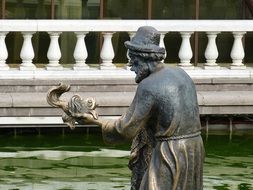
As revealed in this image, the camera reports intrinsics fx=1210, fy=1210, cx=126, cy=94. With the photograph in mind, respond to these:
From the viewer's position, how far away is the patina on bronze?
814 centimetres

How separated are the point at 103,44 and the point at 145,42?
8.25 meters

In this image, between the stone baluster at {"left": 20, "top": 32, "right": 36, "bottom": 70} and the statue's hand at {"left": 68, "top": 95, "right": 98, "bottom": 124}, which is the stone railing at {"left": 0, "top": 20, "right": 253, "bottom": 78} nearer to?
the stone baluster at {"left": 20, "top": 32, "right": 36, "bottom": 70}

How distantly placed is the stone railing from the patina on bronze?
7.74 m

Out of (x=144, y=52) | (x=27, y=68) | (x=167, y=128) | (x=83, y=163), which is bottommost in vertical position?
(x=83, y=163)

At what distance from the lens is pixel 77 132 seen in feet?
54.5

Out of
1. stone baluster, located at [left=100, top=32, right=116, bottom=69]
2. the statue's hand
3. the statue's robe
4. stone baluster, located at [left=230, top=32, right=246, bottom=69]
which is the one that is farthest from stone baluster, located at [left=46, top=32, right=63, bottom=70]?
the statue's robe

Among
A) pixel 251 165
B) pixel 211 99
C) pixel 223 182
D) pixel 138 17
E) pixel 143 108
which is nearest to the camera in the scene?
pixel 143 108

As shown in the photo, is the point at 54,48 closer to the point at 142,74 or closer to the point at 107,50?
the point at 107,50

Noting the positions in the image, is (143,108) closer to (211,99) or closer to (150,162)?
(150,162)

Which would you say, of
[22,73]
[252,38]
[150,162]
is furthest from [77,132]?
[150,162]

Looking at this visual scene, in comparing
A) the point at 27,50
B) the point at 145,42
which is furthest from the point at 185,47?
the point at 145,42

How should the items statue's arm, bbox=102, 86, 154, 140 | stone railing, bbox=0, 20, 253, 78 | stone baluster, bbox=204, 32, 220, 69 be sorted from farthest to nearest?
1. stone baluster, bbox=204, 32, 220, 69
2. stone railing, bbox=0, 20, 253, 78
3. statue's arm, bbox=102, 86, 154, 140

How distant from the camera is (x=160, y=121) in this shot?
26.9 feet

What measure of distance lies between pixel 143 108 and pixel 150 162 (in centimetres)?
→ 43
